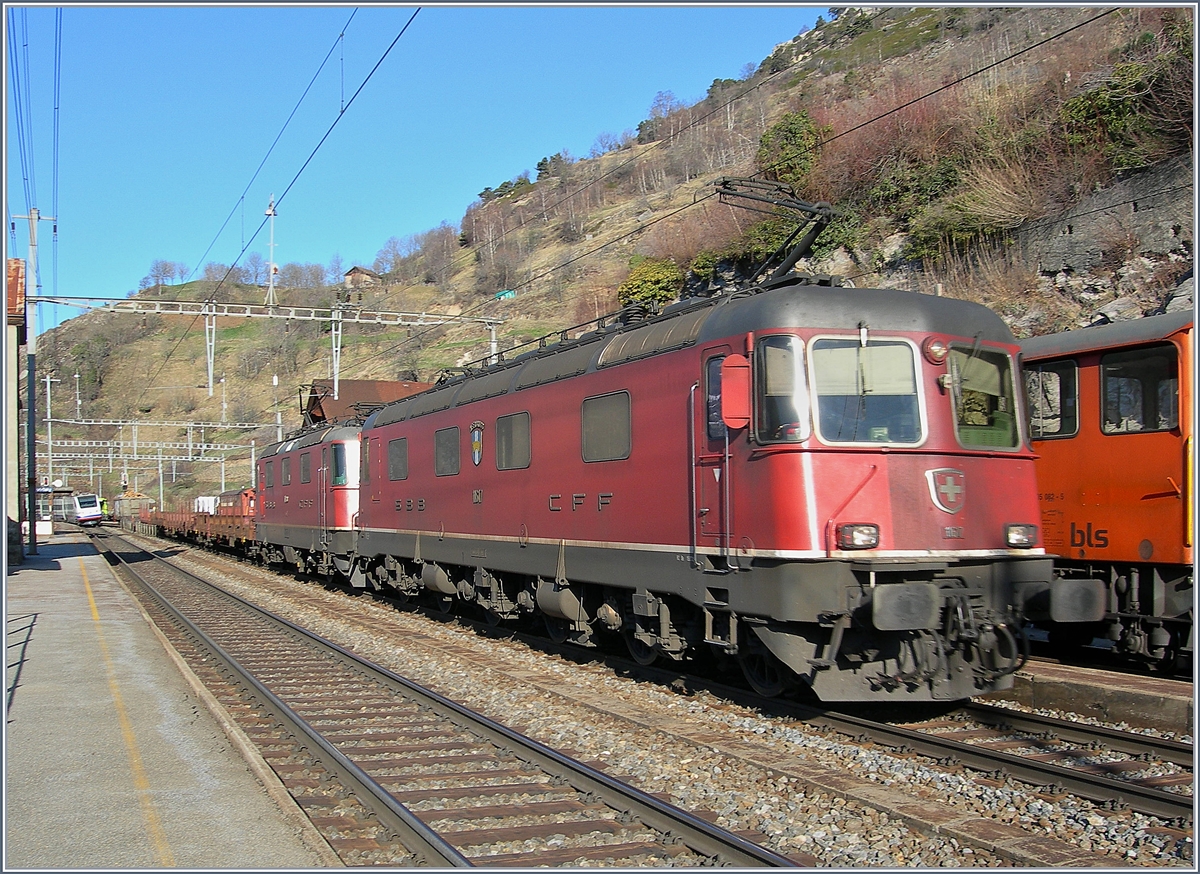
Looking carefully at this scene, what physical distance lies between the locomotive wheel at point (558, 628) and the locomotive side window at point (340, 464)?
9.64 meters

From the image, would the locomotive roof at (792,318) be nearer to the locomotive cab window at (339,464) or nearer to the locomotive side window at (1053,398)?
the locomotive side window at (1053,398)

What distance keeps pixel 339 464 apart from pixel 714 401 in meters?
14.2

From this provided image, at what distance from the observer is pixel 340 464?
838 inches

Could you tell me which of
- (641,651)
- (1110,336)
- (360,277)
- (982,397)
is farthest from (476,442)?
(360,277)

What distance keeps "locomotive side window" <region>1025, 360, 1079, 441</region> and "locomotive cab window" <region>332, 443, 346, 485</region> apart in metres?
14.5

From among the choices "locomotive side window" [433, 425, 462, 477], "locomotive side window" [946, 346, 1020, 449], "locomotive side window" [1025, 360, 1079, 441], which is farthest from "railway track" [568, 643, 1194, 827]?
"locomotive side window" [433, 425, 462, 477]

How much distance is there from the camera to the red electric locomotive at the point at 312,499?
69.2ft

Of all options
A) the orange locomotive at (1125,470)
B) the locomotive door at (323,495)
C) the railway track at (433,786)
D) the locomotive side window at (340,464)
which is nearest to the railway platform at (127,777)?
the railway track at (433,786)

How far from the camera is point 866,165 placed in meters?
27.7

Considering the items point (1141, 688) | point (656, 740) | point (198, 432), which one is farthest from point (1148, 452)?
point (198, 432)

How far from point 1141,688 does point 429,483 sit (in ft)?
34.6

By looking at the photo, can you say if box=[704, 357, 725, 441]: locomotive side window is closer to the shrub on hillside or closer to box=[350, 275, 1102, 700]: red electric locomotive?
box=[350, 275, 1102, 700]: red electric locomotive

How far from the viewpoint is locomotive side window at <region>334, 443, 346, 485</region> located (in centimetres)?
2117

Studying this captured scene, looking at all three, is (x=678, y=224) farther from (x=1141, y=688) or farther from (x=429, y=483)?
(x=1141, y=688)
